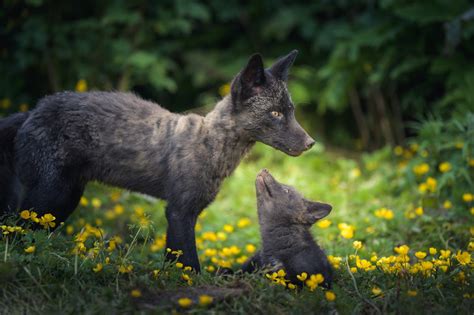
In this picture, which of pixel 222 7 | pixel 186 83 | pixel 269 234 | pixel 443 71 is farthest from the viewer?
pixel 186 83

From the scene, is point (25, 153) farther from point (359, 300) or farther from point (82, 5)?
point (82, 5)

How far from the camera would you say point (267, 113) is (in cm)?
471

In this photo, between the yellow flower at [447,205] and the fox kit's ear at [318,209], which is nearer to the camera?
the fox kit's ear at [318,209]

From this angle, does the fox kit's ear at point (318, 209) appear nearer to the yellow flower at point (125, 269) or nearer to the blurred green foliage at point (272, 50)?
the yellow flower at point (125, 269)

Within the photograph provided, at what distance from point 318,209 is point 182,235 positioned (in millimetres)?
1149

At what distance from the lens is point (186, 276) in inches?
155

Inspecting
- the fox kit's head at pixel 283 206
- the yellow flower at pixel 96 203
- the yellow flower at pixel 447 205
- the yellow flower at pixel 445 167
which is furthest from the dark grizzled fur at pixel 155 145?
the yellow flower at pixel 445 167

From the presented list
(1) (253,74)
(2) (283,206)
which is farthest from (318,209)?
(1) (253,74)

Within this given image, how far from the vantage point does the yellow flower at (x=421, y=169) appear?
21.9 ft

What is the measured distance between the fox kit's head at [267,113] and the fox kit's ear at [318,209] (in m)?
0.45

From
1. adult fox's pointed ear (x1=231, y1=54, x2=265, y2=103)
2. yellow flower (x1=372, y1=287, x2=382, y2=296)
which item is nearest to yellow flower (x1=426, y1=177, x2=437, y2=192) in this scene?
adult fox's pointed ear (x1=231, y1=54, x2=265, y2=103)

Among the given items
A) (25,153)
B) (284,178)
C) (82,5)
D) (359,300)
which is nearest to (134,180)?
(25,153)

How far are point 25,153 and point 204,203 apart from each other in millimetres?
1614

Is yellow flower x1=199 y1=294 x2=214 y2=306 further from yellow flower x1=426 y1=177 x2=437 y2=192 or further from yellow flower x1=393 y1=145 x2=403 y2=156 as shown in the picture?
yellow flower x1=393 y1=145 x2=403 y2=156
